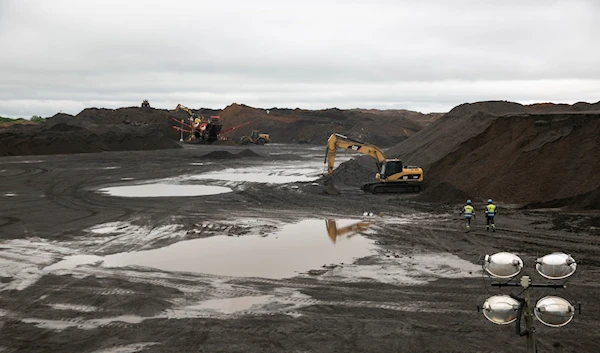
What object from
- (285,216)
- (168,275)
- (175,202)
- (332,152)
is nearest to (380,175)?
(332,152)

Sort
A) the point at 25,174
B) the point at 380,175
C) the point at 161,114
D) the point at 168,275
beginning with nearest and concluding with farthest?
the point at 168,275 < the point at 380,175 < the point at 25,174 < the point at 161,114

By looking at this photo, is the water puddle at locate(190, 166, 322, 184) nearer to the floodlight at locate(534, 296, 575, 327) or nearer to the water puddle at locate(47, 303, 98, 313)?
the water puddle at locate(47, 303, 98, 313)

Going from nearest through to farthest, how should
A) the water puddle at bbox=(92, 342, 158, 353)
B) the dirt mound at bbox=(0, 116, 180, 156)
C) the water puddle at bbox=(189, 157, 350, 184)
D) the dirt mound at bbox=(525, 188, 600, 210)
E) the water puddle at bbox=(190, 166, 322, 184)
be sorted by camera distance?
the water puddle at bbox=(92, 342, 158, 353) → the dirt mound at bbox=(525, 188, 600, 210) → the water puddle at bbox=(190, 166, 322, 184) → the water puddle at bbox=(189, 157, 350, 184) → the dirt mound at bbox=(0, 116, 180, 156)

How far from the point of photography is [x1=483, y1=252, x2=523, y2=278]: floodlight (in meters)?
5.05

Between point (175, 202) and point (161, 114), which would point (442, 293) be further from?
point (161, 114)

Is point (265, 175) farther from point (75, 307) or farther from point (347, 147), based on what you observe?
point (75, 307)

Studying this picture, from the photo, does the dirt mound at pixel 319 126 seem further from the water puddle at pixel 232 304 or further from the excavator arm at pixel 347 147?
the water puddle at pixel 232 304

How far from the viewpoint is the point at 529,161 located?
89.6 ft

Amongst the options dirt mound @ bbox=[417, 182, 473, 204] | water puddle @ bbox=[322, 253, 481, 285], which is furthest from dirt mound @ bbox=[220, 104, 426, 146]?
water puddle @ bbox=[322, 253, 481, 285]

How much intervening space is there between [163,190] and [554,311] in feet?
90.9

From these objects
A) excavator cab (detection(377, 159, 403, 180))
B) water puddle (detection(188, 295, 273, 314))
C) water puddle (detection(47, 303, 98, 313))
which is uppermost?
excavator cab (detection(377, 159, 403, 180))

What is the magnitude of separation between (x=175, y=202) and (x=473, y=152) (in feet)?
53.1

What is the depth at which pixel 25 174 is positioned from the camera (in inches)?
1486

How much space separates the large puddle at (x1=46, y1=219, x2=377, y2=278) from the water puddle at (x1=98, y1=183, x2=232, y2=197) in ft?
35.9
